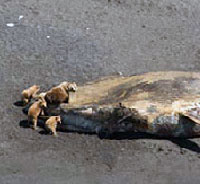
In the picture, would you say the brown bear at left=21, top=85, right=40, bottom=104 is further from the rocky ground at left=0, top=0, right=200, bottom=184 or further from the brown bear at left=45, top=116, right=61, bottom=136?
the brown bear at left=45, top=116, right=61, bottom=136

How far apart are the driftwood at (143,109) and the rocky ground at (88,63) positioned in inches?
6.7

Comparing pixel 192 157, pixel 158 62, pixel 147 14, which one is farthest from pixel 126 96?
pixel 147 14

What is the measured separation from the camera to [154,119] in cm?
967

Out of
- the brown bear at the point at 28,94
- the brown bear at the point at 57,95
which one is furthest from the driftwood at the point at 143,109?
the brown bear at the point at 28,94

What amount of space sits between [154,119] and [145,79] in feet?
2.99

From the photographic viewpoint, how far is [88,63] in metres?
11.9

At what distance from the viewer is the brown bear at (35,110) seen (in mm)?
10086

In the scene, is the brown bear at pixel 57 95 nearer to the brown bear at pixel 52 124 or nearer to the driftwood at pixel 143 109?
the driftwood at pixel 143 109

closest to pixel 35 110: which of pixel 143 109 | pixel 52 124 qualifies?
pixel 52 124

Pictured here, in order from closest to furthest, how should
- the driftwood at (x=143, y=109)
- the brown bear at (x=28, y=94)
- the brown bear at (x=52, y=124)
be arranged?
the driftwood at (x=143, y=109), the brown bear at (x=52, y=124), the brown bear at (x=28, y=94)

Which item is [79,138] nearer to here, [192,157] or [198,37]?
[192,157]

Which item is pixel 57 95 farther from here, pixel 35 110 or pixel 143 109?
pixel 143 109

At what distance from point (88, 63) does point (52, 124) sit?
215 centimetres

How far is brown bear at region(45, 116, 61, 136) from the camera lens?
32.7 ft
